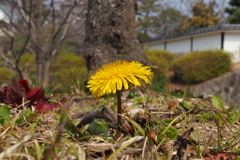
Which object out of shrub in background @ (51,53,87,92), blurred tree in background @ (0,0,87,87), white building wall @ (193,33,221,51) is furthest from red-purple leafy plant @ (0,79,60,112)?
white building wall @ (193,33,221,51)

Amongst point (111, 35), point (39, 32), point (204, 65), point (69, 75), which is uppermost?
point (39, 32)

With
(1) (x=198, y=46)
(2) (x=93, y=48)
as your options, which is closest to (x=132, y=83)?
(2) (x=93, y=48)

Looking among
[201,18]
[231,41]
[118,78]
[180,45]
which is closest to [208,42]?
[231,41]

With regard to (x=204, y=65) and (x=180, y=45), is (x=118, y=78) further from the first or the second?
(x=180, y=45)

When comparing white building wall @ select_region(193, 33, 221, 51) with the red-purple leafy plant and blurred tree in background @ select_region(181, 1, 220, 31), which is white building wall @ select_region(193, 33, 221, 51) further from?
the red-purple leafy plant

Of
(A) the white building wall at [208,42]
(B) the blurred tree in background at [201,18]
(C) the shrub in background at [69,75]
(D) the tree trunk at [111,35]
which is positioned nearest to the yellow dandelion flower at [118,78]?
(C) the shrub in background at [69,75]

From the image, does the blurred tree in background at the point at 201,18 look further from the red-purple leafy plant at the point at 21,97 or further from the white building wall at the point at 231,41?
the red-purple leafy plant at the point at 21,97
